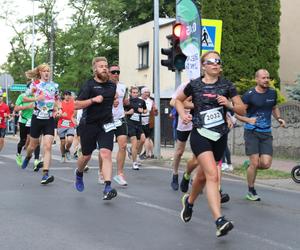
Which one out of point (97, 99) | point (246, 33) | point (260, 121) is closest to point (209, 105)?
point (97, 99)

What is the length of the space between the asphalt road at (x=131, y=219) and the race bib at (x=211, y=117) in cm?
116

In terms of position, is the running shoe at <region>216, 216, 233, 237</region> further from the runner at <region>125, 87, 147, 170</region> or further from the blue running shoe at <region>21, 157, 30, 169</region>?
the runner at <region>125, 87, 147, 170</region>

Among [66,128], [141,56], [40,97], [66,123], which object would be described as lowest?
[66,128]

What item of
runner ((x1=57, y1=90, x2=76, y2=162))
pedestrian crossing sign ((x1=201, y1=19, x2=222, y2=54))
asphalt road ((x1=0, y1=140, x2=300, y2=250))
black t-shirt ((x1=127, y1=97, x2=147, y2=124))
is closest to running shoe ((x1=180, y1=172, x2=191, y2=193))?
asphalt road ((x1=0, y1=140, x2=300, y2=250))

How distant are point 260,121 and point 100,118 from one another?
232 centimetres

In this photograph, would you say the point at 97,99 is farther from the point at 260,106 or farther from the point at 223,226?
the point at 223,226

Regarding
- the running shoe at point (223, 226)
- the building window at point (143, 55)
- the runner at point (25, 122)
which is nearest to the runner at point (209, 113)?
the running shoe at point (223, 226)

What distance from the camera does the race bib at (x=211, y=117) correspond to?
20.9ft

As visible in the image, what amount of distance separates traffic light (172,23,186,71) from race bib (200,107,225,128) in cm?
828

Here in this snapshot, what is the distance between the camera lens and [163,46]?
32188mm

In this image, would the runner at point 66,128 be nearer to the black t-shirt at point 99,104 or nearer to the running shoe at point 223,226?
the black t-shirt at point 99,104

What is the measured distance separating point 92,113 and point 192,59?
574 centimetres

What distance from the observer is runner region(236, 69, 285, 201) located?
867 centimetres

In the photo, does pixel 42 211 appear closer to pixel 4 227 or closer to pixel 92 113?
pixel 4 227
